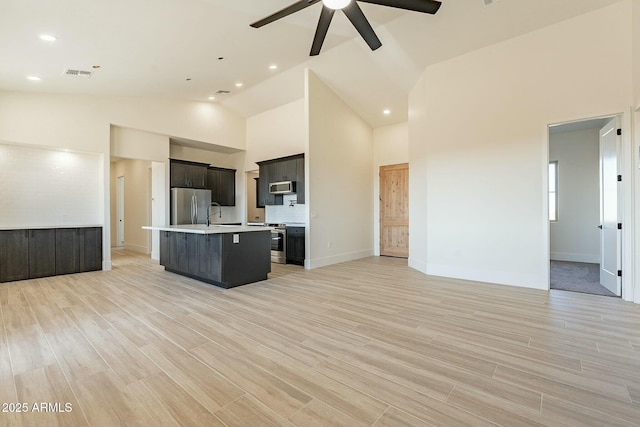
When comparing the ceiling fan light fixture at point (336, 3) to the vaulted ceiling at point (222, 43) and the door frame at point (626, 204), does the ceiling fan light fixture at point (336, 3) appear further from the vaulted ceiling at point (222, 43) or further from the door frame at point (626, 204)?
the door frame at point (626, 204)

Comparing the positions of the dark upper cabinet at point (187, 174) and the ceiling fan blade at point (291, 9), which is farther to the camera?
the dark upper cabinet at point (187, 174)

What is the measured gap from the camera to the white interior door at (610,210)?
3898 millimetres

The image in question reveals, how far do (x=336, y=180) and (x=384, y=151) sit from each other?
1.95 meters

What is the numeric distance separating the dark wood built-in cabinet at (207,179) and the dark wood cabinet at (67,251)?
2.22m

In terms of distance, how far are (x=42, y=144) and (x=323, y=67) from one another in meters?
5.23

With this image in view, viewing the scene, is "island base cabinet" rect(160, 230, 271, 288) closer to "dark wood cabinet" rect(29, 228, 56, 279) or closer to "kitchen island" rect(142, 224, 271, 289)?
"kitchen island" rect(142, 224, 271, 289)

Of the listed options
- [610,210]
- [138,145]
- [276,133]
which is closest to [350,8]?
[610,210]

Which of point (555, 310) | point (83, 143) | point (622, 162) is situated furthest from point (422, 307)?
point (83, 143)

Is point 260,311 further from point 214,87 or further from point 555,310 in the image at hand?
point 214,87

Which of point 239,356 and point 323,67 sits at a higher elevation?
point 323,67

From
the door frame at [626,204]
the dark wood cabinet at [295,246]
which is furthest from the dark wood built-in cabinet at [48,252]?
the door frame at [626,204]

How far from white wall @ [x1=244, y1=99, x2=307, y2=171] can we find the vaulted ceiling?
2.88 feet

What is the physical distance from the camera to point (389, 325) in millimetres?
2926

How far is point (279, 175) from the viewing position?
22.6 ft
